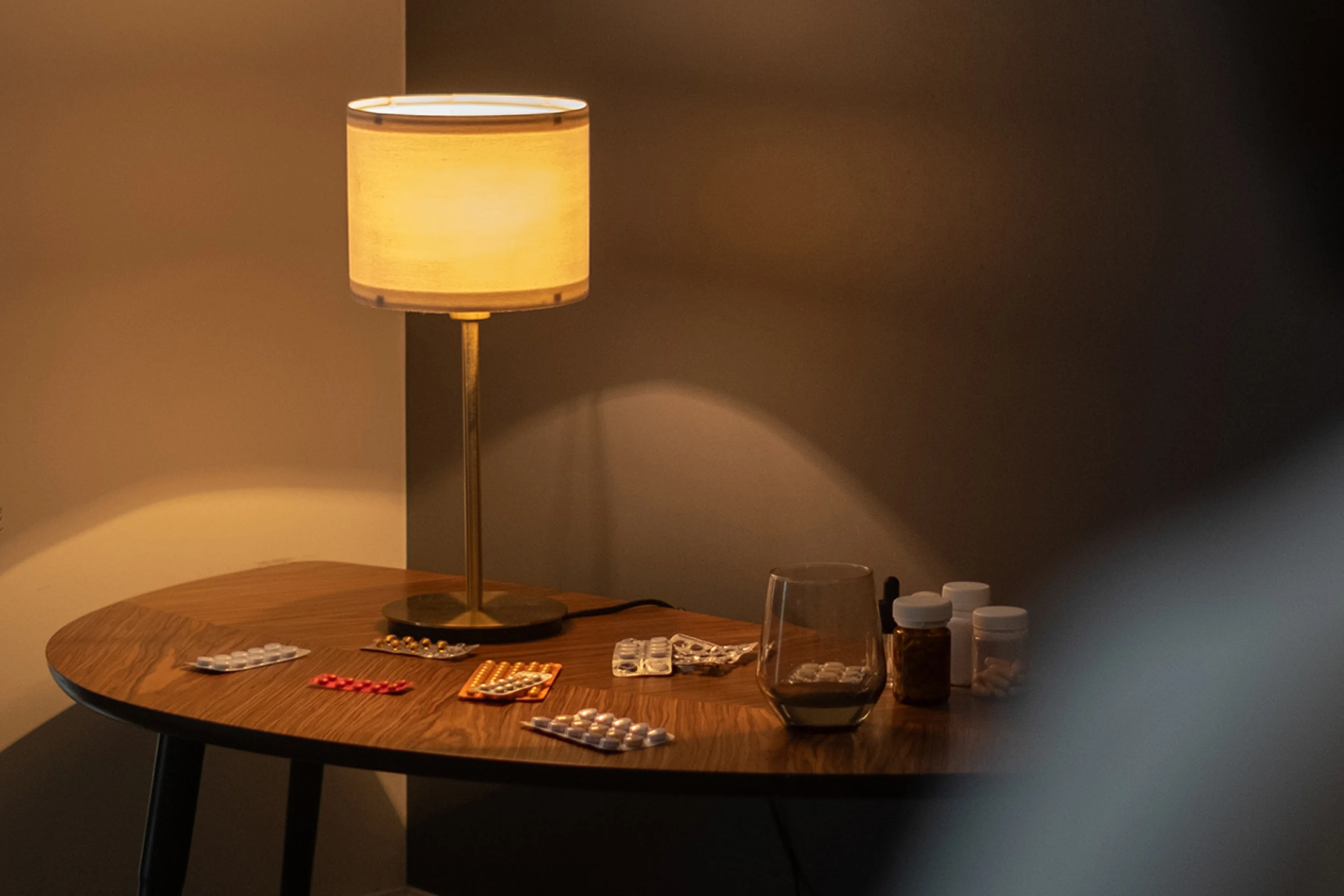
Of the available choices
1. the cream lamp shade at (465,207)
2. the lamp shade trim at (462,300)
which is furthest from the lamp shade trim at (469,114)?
the lamp shade trim at (462,300)

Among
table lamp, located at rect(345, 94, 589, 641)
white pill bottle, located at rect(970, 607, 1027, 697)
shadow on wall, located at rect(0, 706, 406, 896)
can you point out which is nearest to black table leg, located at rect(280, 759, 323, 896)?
shadow on wall, located at rect(0, 706, 406, 896)

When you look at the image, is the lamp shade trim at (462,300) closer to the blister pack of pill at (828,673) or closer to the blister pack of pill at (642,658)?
the blister pack of pill at (642,658)

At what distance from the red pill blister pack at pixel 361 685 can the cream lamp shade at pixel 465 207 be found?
392 millimetres

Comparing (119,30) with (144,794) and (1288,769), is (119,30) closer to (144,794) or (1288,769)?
(144,794)

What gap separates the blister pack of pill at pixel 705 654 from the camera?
1.58m

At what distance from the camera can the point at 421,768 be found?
135cm

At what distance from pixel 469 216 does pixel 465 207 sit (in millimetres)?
11

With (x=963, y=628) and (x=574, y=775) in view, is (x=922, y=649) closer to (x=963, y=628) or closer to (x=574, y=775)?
(x=963, y=628)

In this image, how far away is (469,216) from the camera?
5.23 ft

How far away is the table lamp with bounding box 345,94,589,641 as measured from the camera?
1583 millimetres

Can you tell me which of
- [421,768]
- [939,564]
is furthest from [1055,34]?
[421,768]

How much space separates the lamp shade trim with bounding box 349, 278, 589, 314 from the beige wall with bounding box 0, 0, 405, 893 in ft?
1.76

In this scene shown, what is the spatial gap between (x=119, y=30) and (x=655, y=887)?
1344 millimetres

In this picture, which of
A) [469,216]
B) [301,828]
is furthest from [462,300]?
[301,828]
